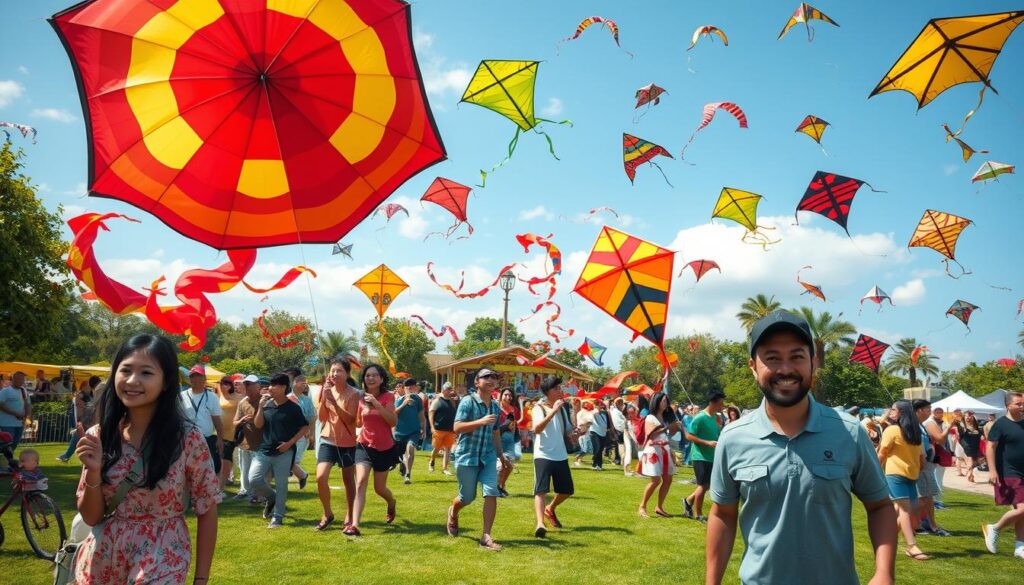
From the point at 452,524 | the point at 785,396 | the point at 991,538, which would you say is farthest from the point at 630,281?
the point at 785,396

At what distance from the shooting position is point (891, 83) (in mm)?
9352

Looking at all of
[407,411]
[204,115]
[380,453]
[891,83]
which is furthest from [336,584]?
[891,83]

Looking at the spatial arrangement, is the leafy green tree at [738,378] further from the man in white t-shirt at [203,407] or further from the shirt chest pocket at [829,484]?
the shirt chest pocket at [829,484]

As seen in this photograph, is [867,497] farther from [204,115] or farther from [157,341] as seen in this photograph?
[204,115]

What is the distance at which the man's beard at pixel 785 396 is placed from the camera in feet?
7.99

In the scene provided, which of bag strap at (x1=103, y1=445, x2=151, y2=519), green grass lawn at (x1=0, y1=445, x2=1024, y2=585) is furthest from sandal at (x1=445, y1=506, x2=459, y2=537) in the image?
bag strap at (x1=103, y1=445, x2=151, y2=519)

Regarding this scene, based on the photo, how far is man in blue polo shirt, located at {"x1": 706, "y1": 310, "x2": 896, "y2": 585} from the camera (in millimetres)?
2396

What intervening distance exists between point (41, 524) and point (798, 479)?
723 cm

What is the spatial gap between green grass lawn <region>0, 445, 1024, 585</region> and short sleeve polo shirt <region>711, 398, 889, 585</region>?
3.97m

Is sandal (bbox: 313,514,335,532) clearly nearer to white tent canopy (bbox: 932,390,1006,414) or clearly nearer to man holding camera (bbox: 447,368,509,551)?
man holding camera (bbox: 447,368,509,551)

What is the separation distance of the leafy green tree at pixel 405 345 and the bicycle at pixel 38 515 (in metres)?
49.3

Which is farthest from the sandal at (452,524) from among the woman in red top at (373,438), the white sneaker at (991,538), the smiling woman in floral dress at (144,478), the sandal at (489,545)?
the white sneaker at (991,538)

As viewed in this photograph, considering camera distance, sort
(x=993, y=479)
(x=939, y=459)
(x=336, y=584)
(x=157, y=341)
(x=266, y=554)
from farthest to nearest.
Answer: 1. (x=939, y=459)
2. (x=993, y=479)
3. (x=266, y=554)
4. (x=336, y=584)
5. (x=157, y=341)

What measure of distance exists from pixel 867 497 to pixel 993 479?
6.59 meters
